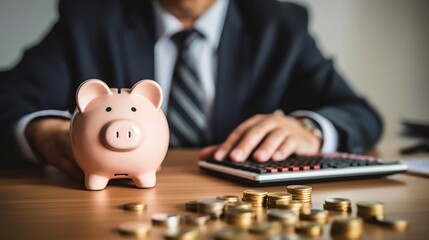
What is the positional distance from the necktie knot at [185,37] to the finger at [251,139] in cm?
47

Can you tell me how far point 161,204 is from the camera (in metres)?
0.46

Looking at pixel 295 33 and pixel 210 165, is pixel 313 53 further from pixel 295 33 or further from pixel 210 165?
pixel 210 165

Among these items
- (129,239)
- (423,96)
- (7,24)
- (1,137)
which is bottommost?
(129,239)

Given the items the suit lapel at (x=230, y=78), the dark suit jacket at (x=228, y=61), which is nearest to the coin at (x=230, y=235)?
the dark suit jacket at (x=228, y=61)

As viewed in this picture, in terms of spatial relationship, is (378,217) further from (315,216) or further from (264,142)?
(264,142)

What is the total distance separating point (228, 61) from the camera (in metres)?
1.13

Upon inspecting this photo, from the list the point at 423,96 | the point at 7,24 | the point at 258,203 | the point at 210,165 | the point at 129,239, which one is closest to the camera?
the point at 129,239

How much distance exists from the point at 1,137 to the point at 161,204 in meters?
0.43

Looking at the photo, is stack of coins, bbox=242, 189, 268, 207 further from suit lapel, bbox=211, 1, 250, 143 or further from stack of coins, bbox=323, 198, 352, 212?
suit lapel, bbox=211, 1, 250, 143

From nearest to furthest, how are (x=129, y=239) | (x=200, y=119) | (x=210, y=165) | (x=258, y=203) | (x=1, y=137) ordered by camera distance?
(x=129, y=239), (x=258, y=203), (x=210, y=165), (x=1, y=137), (x=200, y=119)

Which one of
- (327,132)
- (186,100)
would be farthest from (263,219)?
(186,100)

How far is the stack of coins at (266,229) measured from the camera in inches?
13.2

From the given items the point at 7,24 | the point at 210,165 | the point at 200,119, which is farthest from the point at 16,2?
the point at 210,165

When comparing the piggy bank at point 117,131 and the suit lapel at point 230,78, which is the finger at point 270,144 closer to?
the piggy bank at point 117,131
